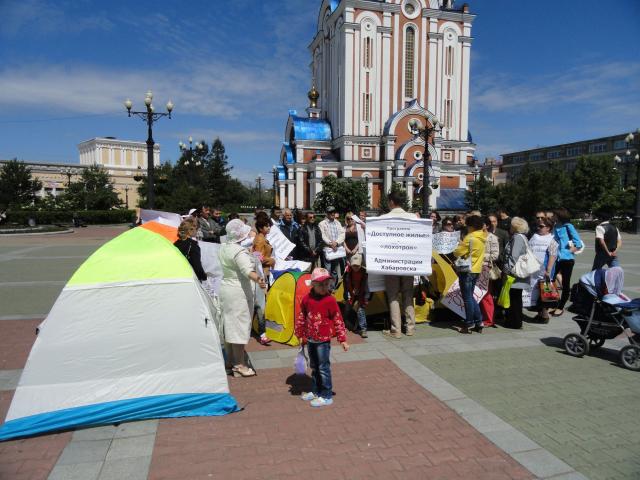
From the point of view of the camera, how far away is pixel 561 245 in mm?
8422

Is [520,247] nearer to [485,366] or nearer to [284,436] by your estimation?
[485,366]

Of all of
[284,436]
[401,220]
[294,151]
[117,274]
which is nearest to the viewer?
[284,436]

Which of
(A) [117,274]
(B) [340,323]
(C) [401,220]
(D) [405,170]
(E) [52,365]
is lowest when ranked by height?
(E) [52,365]

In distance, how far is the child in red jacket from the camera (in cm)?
457

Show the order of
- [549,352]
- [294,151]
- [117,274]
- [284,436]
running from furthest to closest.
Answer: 1. [294,151]
2. [549,352]
3. [117,274]
4. [284,436]

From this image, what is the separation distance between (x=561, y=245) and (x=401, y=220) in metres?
3.69

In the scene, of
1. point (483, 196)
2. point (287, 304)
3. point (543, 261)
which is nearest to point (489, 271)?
point (543, 261)

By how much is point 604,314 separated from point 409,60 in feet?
157

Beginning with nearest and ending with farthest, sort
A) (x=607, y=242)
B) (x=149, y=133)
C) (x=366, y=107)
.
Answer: (x=607, y=242) < (x=149, y=133) < (x=366, y=107)

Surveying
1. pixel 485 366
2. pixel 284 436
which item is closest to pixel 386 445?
pixel 284 436

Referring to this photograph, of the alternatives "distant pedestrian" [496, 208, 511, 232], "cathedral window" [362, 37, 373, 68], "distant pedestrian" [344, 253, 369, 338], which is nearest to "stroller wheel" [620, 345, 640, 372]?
"distant pedestrian" [344, 253, 369, 338]

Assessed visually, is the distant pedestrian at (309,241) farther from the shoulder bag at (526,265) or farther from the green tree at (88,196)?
the green tree at (88,196)

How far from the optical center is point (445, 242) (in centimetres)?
877

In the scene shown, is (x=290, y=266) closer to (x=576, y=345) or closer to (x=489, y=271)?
(x=489, y=271)
